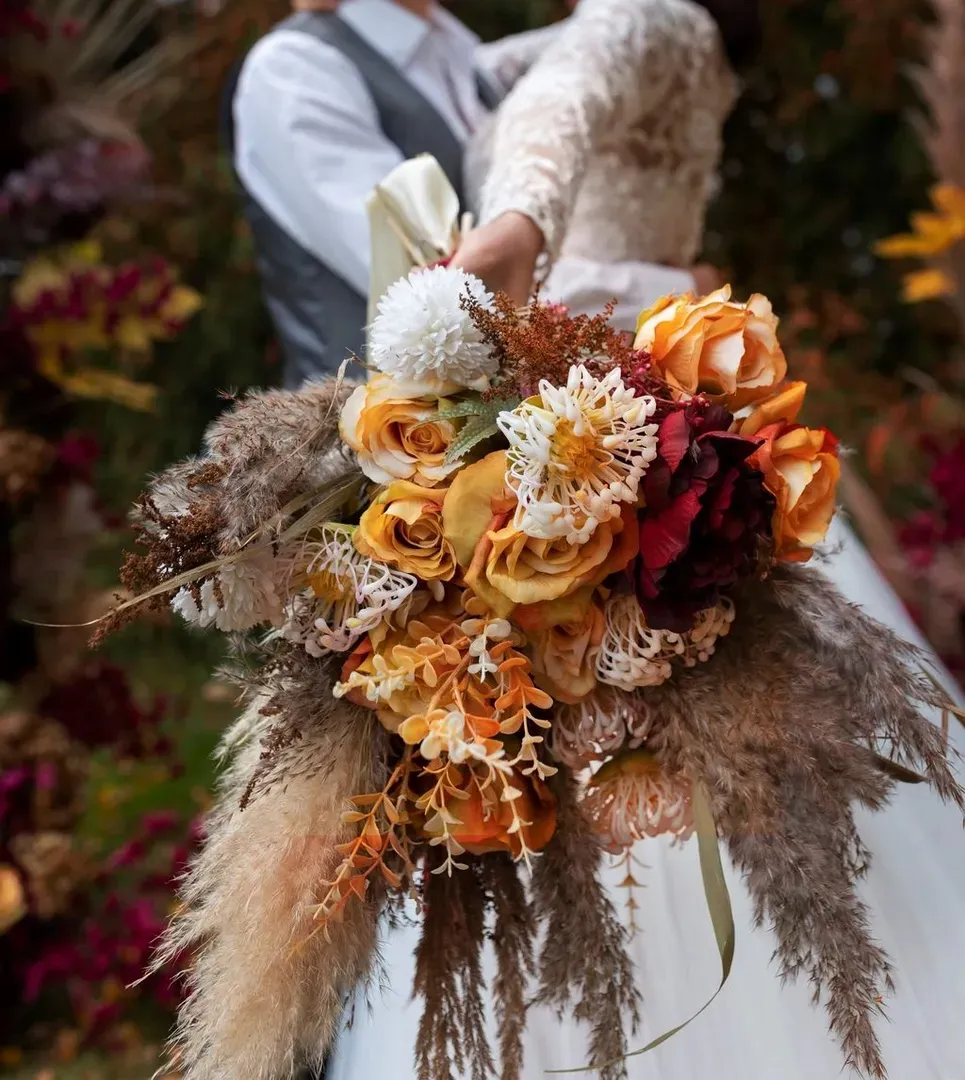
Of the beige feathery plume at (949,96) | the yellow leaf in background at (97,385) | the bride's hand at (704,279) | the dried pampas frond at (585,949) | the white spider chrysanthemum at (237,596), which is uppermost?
the white spider chrysanthemum at (237,596)

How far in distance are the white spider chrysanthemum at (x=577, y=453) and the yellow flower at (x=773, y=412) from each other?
0.08 m

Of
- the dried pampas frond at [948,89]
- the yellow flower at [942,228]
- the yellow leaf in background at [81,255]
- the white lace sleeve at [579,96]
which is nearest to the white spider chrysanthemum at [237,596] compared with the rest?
the white lace sleeve at [579,96]

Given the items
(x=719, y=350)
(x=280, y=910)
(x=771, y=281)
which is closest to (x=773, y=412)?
(x=719, y=350)

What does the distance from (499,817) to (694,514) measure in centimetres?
21

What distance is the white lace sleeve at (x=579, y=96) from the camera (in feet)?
2.96

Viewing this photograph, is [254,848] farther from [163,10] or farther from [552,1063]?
[163,10]

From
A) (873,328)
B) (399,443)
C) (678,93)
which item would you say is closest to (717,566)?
(399,443)

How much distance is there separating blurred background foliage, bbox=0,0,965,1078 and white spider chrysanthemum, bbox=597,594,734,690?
1.30 metres

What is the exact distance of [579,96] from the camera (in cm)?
98

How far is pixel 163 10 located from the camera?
244cm

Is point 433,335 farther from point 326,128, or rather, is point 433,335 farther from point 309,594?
point 326,128

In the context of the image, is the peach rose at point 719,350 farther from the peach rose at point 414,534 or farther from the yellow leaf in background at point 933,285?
the yellow leaf in background at point 933,285

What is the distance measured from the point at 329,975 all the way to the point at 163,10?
2.44m

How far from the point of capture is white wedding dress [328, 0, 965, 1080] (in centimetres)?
74
